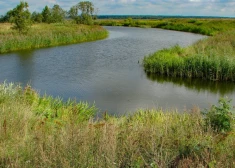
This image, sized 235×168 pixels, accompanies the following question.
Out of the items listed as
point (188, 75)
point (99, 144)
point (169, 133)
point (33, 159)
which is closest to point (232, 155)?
point (169, 133)

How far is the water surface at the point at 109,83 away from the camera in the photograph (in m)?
10.6

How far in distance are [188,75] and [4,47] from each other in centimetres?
1520

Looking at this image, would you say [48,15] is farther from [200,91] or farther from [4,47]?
[200,91]

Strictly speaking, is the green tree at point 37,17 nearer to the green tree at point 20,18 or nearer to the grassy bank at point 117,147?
the green tree at point 20,18

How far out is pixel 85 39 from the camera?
33250 mm

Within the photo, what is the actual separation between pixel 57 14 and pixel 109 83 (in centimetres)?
4427

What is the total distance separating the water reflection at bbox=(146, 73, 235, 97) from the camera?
12852 mm

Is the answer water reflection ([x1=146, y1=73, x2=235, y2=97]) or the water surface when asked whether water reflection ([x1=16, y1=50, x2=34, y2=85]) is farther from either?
water reflection ([x1=146, y1=73, x2=235, y2=97])

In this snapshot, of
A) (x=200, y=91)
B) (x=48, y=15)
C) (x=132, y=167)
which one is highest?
(x=48, y=15)

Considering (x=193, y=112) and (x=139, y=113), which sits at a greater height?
(x=193, y=112)

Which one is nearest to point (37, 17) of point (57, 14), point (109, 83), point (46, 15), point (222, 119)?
point (46, 15)

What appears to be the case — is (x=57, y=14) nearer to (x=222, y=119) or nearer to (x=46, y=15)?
(x=46, y=15)

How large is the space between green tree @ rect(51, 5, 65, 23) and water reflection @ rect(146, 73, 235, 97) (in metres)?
41.6

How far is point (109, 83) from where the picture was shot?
13406mm
